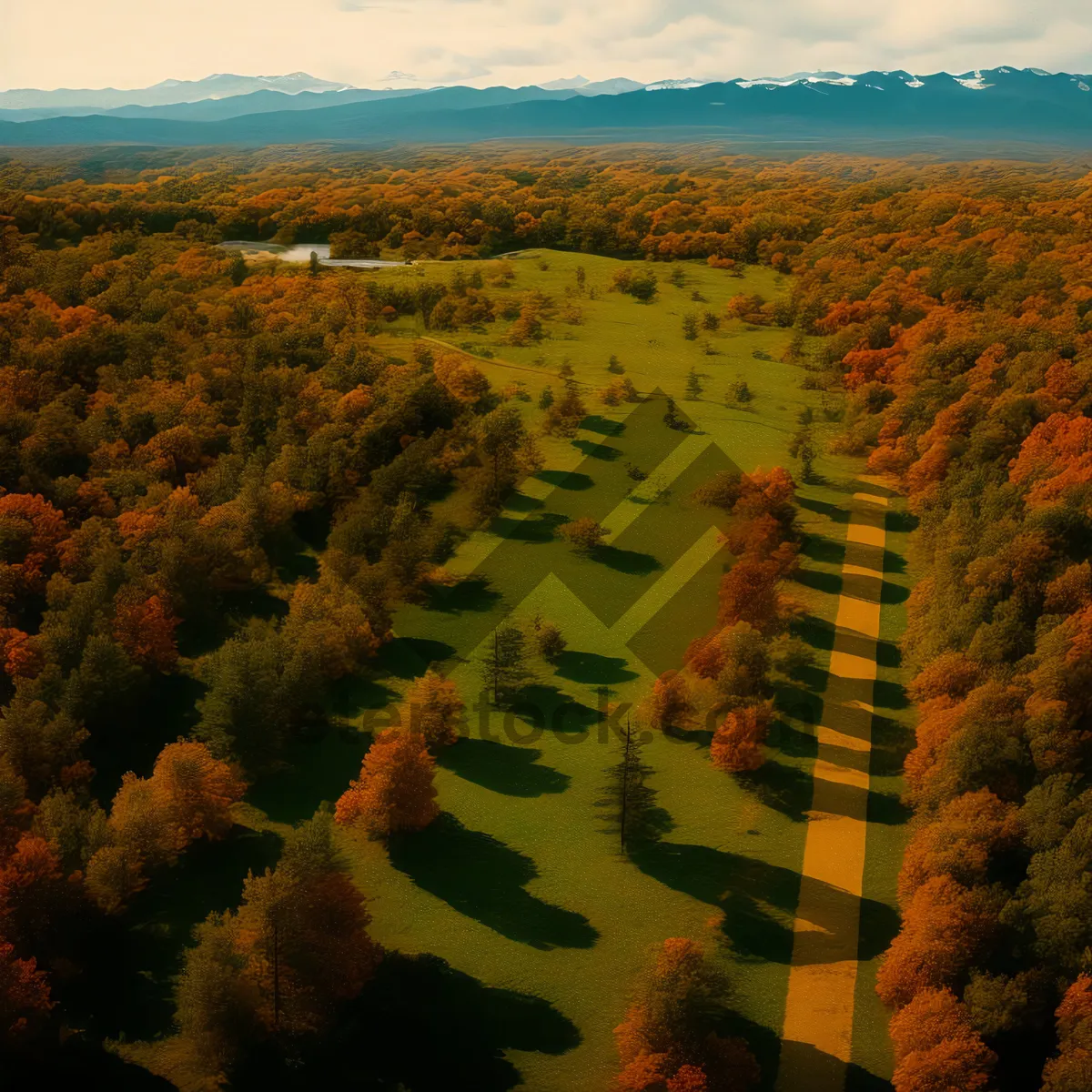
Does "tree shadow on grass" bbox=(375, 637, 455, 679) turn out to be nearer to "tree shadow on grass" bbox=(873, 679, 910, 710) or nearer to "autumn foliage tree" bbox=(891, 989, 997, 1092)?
"tree shadow on grass" bbox=(873, 679, 910, 710)

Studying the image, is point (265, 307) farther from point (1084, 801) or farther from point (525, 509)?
point (1084, 801)

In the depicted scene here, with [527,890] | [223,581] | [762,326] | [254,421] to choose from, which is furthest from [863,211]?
[527,890]

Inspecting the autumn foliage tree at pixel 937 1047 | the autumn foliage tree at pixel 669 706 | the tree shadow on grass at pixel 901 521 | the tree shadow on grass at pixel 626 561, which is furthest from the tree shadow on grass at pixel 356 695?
the tree shadow on grass at pixel 901 521

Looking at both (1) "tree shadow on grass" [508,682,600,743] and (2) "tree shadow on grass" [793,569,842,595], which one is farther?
(2) "tree shadow on grass" [793,569,842,595]

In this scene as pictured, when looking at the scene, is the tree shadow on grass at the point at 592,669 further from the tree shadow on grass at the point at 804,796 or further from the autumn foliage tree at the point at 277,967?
the autumn foliage tree at the point at 277,967

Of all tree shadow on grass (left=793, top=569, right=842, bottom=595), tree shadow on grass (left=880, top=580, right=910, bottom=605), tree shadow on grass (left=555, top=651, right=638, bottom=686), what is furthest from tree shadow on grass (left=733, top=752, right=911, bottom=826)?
tree shadow on grass (left=880, top=580, right=910, bottom=605)
